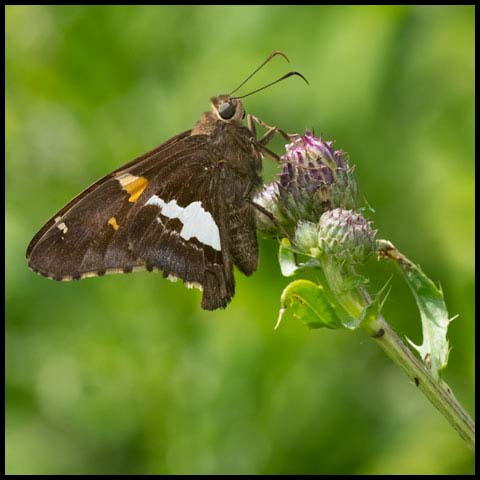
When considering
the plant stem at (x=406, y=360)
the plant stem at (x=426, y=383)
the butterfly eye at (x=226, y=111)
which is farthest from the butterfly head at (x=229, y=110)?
the plant stem at (x=426, y=383)

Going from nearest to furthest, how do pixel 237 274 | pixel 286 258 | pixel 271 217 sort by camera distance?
pixel 286 258 → pixel 271 217 → pixel 237 274

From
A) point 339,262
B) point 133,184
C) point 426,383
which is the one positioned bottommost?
point 426,383

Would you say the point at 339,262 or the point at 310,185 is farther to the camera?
the point at 310,185

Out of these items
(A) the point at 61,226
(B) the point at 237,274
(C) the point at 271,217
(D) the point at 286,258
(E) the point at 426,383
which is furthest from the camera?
(B) the point at 237,274

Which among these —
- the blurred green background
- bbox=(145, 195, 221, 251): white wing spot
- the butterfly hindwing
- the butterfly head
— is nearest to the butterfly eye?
the butterfly head

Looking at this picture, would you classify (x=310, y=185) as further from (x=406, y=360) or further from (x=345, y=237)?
(x=406, y=360)

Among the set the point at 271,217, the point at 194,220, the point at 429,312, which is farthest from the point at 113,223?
the point at 429,312

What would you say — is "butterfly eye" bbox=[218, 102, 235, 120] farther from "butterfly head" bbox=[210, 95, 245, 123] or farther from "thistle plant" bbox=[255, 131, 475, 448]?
"thistle plant" bbox=[255, 131, 475, 448]

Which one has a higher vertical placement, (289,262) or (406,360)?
(289,262)
